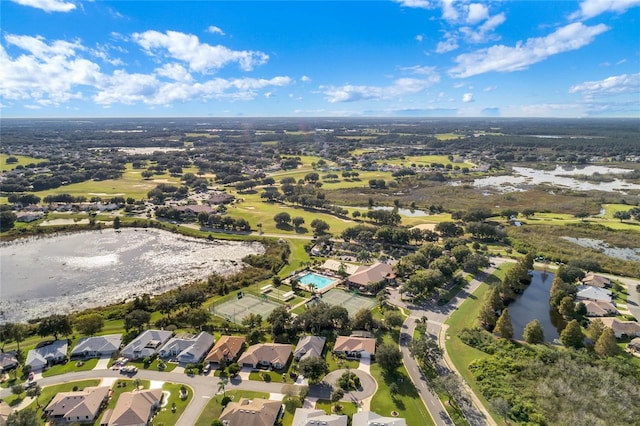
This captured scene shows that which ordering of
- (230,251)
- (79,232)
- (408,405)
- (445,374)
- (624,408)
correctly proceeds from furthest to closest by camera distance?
1. (79,232)
2. (230,251)
3. (445,374)
4. (408,405)
5. (624,408)

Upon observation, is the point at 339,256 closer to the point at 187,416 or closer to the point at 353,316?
the point at 353,316

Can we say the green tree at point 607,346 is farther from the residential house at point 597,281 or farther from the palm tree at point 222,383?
the palm tree at point 222,383

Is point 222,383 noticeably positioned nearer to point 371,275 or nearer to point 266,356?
point 266,356

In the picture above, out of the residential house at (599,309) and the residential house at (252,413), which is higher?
the residential house at (252,413)

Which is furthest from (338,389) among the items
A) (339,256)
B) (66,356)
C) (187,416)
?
(339,256)

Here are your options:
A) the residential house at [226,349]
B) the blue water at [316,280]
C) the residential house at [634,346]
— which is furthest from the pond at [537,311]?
the residential house at [226,349]

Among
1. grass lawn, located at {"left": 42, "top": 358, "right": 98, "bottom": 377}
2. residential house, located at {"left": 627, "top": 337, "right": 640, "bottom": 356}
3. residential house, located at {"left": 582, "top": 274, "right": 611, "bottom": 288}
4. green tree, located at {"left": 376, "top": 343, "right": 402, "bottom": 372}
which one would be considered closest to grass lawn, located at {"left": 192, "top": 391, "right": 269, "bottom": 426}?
green tree, located at {"left": 376, "top": 343, "right": 402, "bottom": 372}
